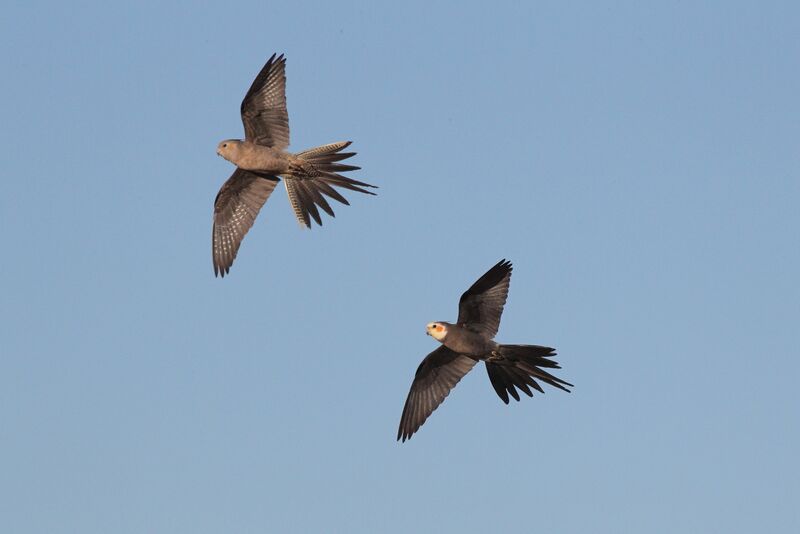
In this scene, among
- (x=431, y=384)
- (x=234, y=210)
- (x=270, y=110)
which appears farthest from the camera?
(x=234, y=210)

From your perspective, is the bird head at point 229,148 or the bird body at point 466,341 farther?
the bird head at point 229,148

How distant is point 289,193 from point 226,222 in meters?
3.19

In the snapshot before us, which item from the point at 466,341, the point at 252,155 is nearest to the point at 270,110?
the point at 252,155

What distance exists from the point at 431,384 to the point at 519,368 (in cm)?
360

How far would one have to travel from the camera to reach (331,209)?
24.8 m

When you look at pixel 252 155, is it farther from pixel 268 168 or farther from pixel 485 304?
pixel 485 304

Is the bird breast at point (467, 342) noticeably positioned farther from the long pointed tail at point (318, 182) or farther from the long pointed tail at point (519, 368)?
the long pointed tail at point (318, 182)

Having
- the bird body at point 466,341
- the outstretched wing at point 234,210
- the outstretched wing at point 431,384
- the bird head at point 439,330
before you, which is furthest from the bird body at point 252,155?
the outstretched wing at point 431,384

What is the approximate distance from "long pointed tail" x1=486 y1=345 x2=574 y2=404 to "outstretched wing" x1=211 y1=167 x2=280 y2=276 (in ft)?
21.0

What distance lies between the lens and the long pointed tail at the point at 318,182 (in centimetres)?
2436

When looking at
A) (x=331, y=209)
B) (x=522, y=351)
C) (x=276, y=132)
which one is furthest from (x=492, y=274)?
(x=276, y=132)

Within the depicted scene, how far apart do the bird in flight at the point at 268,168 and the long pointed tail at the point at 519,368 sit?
3923mm

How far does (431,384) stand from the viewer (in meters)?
27.1

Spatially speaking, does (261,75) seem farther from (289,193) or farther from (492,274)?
(492,274)
